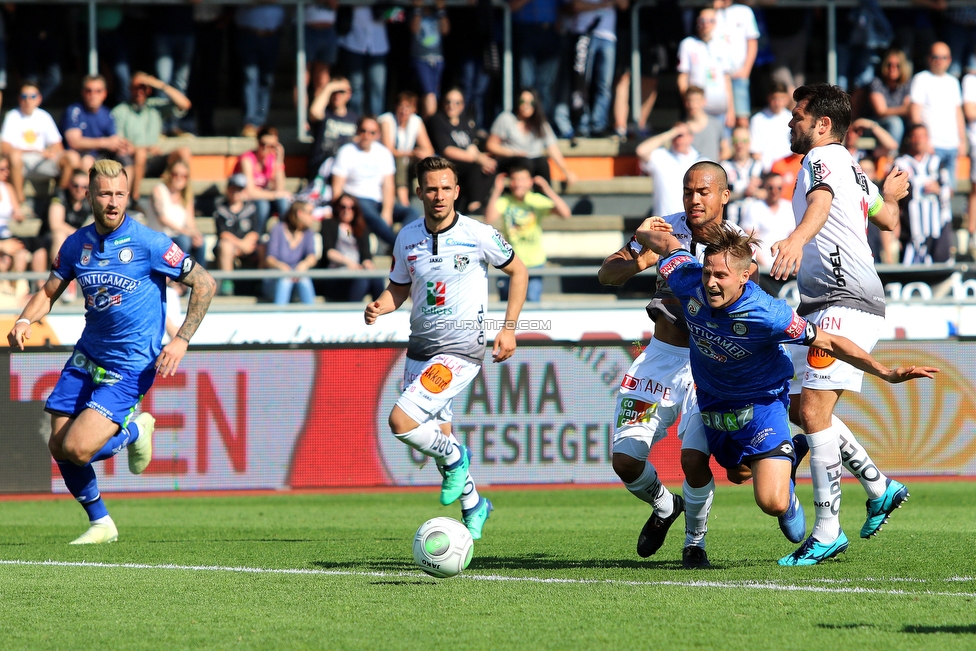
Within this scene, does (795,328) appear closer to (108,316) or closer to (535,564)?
(535,564)

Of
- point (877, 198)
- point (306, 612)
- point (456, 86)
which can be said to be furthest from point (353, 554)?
point (456, 86)

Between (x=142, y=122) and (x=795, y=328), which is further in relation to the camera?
(x=142, y=122)

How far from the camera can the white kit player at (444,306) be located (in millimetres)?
7930

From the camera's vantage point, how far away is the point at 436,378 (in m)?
7.98

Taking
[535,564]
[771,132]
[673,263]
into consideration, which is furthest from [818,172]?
[771,132]

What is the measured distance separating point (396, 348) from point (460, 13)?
21.7ft

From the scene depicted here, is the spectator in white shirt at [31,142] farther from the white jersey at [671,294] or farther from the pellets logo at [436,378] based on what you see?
the white jersey at [671,294]

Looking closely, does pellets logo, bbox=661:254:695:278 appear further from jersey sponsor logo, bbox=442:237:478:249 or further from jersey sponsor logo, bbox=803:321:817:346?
jersey sponsor logo, bbox=442:237:478:249

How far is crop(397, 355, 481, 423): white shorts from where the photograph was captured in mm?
7914

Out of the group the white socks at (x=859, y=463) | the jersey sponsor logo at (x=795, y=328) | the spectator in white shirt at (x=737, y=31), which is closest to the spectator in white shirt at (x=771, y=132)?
the spectator in white shirt at (x=737, y=31)

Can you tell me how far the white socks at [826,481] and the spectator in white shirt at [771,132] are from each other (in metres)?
9.36

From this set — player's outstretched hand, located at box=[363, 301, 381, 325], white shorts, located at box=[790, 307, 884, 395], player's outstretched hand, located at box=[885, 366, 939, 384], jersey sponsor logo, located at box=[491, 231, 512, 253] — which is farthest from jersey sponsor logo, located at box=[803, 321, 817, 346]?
player's outstretched hand, located at box=[363, 301, 381, 325]

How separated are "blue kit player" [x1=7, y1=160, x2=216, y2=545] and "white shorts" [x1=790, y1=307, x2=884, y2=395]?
3.66 meters

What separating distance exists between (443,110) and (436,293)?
790 centimetres
